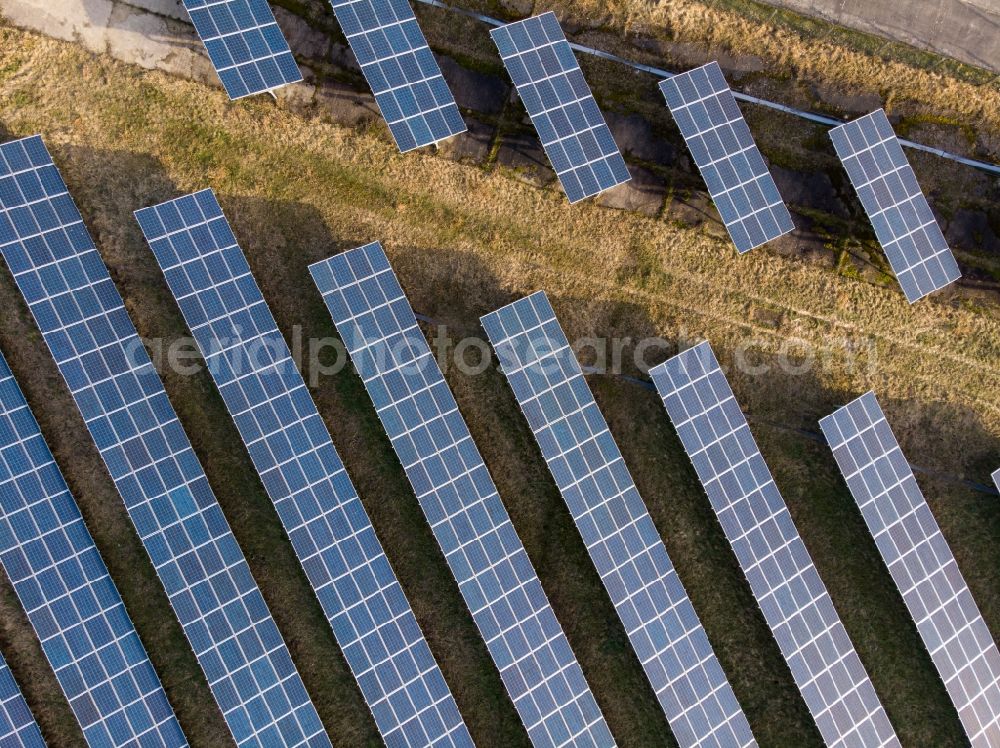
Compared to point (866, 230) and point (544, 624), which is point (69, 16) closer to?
point (544, 624)

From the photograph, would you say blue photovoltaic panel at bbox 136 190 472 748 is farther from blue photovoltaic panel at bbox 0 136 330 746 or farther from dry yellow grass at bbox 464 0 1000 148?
dry yellow grass at bbox 464 0 1000 148

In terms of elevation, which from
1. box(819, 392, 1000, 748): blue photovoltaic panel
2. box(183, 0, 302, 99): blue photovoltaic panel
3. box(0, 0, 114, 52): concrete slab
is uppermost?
box(0, 0, 114, 52): concrete slab

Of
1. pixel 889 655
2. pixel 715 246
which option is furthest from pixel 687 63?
pixel 889 655

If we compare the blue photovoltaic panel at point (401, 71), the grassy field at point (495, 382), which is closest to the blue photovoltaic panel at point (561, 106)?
the grassy field at point (495, 382)

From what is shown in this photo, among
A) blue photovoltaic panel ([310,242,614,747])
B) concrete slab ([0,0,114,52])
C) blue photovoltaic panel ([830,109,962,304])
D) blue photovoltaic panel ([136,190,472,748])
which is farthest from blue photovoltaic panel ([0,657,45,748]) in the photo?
blue photovoltaic panel ([830,109,962,304])

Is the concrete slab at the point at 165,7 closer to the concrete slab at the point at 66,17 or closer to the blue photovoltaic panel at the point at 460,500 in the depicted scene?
the concrete slab at the point at 66,17

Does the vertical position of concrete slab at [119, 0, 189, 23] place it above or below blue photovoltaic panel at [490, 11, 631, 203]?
above

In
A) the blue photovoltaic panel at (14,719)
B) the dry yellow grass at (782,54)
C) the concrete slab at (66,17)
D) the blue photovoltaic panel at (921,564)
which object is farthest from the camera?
the dry yellow grass at (782,54)
